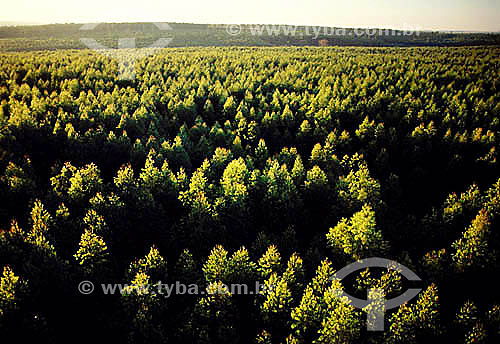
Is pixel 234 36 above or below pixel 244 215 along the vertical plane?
above

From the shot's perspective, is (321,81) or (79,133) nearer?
(79,133)

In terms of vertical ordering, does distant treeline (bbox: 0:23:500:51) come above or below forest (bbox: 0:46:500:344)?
above

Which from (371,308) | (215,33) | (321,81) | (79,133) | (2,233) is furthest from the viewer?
(215,33)

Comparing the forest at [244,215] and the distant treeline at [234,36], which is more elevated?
the distant treeline at [234,36]

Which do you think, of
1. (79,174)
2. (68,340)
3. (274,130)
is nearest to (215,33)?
(274,130)

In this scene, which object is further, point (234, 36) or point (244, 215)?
point (234, 36)

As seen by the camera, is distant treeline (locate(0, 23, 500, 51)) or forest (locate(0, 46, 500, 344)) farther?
distant treeline (locate(0, 23, 500, 51))

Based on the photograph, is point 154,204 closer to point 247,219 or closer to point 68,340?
point 247,219

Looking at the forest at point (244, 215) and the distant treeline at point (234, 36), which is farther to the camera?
the distant treeline at point (234, 36)
